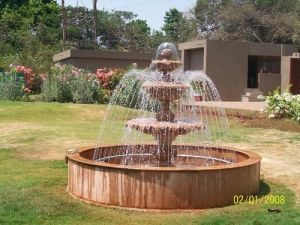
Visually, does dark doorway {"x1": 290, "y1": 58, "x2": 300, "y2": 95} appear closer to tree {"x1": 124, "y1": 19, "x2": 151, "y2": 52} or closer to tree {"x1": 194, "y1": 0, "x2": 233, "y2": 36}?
tree {"x1": 194, "y1": 0, "x2": 233, "y2": 36}

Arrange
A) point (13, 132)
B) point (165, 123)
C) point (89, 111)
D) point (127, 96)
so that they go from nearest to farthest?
point (165, 123) → point (13, 132) → point (89, 111) → point (127, 96)

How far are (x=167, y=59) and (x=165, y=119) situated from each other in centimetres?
81

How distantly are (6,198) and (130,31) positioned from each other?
48541 mm

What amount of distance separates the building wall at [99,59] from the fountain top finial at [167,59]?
71.6 ft

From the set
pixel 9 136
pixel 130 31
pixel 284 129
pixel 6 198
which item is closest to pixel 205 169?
pixel 6 198

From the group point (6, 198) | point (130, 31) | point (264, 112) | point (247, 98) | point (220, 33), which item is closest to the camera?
point (6, 198)

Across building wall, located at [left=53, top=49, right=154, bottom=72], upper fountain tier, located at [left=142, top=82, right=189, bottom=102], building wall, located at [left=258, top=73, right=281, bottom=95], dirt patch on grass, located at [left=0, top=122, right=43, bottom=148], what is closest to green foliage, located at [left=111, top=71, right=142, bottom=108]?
dirt patch on grass, located at [left=0, top=122, right=43, bottom=148]

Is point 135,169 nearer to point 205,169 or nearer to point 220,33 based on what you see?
point 205,169

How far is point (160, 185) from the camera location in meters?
5.91

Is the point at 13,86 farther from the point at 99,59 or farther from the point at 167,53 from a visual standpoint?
the point at 167,53

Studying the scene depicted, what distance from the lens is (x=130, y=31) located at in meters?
54.1

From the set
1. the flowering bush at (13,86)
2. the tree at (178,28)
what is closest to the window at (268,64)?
the flowering bush at (13,86)

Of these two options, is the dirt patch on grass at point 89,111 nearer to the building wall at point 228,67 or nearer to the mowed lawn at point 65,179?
the mowed lawn at point 65,179

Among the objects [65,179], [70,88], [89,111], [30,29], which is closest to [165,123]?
[65,179]
